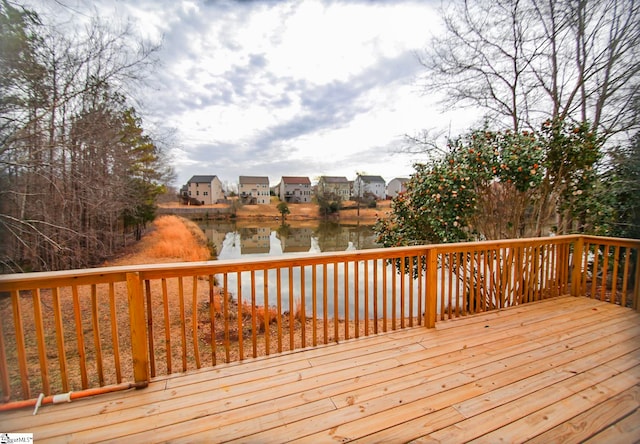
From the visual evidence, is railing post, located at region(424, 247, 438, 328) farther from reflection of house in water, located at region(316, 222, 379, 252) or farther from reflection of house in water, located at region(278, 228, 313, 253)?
reflection of house in water, located at region(278, 228, 313, 253)

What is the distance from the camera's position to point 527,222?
14.8ft

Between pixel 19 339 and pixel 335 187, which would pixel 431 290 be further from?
pixel 335 187

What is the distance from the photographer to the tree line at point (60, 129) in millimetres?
2463

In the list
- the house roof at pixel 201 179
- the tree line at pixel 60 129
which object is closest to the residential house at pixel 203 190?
the house roof at pixel 201 179

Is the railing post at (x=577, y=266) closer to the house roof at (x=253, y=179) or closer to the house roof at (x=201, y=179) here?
the house roof at (x=201, y=179)

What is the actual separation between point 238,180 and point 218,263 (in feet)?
137

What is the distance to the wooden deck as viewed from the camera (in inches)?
53.9

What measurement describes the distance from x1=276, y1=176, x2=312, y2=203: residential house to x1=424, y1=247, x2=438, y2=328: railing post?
4052 centimetres

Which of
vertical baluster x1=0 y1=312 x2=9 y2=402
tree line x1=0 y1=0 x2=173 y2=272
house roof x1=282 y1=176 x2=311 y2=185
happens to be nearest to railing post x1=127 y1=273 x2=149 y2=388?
vertical baluster x1=0 y1=312 x2=9 y2=402

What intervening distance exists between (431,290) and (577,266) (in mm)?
2582

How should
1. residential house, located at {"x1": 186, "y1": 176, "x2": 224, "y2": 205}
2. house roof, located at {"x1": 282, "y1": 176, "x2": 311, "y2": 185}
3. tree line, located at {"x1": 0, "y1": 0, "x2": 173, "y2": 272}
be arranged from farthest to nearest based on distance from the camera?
house roof, located at {"x1": 282, "y1": 176, "x2": 311, "y2": 185} → residential house, located at {"x1": 186, "y1": 176, "x2": 224, "y2": 205} → tree line, located at {"x1": 0, "y1": 0, "x2": 173, "y2": 272}

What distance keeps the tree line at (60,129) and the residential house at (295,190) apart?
37.2 m

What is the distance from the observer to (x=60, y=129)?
3842mm

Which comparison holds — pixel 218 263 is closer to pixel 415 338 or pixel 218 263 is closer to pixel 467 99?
pixel 415 338
